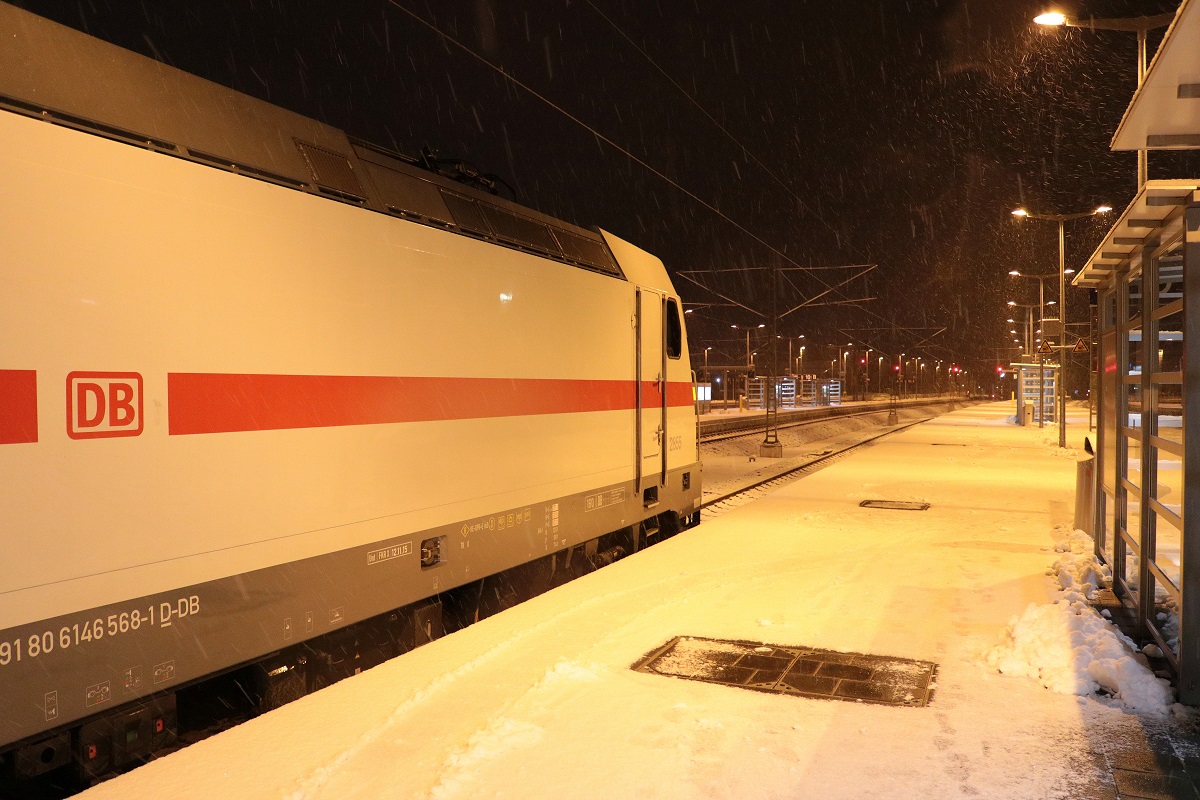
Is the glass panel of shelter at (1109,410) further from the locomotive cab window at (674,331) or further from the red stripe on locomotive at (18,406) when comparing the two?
the red stripe on locomotive at (18,406)

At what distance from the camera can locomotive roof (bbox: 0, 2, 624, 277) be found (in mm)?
4020

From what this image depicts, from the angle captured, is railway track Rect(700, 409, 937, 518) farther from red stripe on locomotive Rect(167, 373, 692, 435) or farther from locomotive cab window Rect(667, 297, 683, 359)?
red stripe on locomotive Rect(167, 373, 692, 435)

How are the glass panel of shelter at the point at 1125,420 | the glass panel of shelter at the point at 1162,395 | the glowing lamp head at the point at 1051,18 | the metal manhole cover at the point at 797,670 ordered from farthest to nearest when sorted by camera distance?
1. the glowing lamp head at the point at 1051,18
2. the glass panel of shelter at the point at 1125,420
3. the glass panel of shelter at the point at 1162,395
4. the metal manhole cover at the point at 797,670

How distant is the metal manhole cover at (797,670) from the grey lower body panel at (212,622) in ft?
5.30

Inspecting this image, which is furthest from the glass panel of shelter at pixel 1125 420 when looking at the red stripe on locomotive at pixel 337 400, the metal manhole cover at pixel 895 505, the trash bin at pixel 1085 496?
the metal manhole cover at pixel 895 505

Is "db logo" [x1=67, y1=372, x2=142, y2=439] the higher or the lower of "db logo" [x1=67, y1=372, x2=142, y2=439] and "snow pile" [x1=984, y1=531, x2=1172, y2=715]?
the higher

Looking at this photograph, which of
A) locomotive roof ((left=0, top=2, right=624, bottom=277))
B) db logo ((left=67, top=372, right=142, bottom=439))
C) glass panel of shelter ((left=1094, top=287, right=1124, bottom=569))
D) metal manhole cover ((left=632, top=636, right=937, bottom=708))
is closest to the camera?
db logo ((left=67, top=372, right=142, bottom=439))

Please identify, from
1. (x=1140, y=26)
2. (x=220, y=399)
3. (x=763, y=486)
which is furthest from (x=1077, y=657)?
(x=763, y=486)

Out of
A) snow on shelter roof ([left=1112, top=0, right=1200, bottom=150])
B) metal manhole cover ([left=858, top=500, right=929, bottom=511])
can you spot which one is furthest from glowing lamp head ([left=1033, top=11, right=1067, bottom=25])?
snow on shelter roof ([left=1112, top=0, right=1200, bottom=150])

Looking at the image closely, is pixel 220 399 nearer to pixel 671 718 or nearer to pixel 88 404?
pixel 88 404

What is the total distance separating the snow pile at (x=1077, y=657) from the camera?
534 centimetres

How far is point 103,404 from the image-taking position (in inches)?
156

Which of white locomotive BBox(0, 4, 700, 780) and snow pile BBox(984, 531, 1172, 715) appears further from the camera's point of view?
snow pile BBox(984, 531, 1172, 715)

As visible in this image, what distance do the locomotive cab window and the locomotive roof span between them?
4.50 meters
